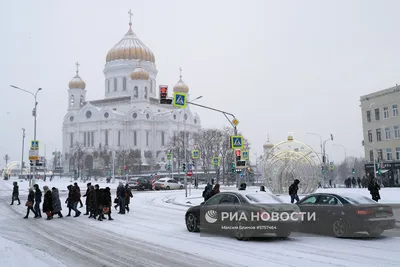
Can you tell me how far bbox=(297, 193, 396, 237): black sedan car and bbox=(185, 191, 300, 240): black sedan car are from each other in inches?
52.1

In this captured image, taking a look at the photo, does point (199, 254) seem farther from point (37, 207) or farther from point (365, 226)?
point (37, 207)

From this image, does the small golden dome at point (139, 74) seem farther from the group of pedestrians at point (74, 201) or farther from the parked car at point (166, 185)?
the group of pedestrians at point (74, 201)

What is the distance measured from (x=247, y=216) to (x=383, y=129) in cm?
4802

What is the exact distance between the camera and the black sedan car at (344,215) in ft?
38.8

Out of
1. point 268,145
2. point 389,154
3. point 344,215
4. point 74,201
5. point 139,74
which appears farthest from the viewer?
point 268,145

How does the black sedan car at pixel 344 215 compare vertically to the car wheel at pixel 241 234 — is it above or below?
above

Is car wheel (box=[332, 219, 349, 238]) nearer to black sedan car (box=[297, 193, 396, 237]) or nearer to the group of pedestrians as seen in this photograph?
black sedan car (box=[297, 193, 396, 237])

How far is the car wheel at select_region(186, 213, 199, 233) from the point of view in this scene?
13.5 m

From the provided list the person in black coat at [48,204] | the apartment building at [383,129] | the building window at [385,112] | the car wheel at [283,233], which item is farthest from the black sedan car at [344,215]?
the building window at [385,112]

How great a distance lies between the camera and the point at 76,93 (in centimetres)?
11288

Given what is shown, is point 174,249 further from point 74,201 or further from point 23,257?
point 74,201

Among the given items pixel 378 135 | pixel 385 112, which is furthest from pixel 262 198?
pixel 378 135

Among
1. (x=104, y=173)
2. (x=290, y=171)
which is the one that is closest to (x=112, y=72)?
(x=104, y=173)

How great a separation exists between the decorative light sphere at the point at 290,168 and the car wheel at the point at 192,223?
17708 millimetres
